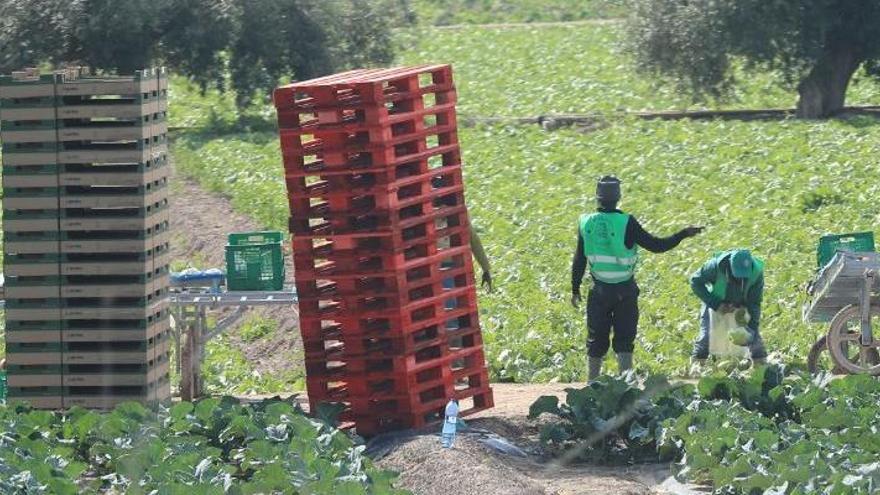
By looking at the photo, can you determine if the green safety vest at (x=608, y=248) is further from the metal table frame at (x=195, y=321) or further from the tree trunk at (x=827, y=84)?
the tree trunk at (x=827, y=84)

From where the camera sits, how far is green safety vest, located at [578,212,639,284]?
46.1 ft

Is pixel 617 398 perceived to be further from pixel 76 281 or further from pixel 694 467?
pixel 76 281

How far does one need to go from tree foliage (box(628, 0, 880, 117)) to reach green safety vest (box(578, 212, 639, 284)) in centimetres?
1996

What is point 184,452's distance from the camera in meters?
11.4

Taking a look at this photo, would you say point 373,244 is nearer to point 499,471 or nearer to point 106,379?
point 106,379

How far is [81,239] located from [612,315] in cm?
392

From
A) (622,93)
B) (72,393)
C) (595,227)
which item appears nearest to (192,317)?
(72,393)

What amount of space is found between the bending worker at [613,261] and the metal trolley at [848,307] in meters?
1.36

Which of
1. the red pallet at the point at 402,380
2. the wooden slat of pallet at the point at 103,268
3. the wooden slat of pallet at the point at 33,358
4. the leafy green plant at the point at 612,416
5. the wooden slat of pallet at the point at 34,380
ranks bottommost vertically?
the leafy green plant at the point at 612,416

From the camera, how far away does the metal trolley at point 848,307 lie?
Result: 1446cm

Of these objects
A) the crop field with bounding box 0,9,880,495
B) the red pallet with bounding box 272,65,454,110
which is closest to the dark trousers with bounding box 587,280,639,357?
the crop field with bounding box 0,9,880,495

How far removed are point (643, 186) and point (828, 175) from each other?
2381 millimetres

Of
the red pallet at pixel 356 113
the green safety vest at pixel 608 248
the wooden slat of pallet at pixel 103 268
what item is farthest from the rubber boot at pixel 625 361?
the wooden slat of pallet at pixel 103 268

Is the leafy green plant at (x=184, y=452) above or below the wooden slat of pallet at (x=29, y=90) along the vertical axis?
below
